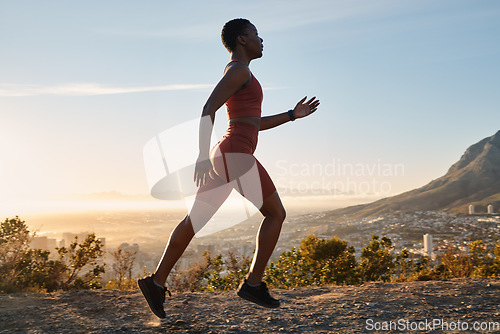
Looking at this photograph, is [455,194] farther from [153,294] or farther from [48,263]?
[153,294]

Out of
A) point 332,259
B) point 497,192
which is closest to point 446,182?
point 497,192

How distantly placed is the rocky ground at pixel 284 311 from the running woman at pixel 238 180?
0.59 m

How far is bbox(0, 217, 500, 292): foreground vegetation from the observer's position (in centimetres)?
565

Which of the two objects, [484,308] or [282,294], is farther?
[282,294]

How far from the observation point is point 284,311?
12.5ft

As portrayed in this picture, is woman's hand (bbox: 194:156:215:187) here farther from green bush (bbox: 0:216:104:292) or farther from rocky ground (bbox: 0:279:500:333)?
green bush (bbox: 0:216:104:292)

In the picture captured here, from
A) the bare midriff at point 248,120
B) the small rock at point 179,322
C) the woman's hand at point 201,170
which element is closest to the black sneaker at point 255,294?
the small rock at point 179,322

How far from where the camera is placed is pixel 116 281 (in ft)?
→ 19.3

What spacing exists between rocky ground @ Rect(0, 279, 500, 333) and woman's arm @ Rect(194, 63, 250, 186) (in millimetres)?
1498

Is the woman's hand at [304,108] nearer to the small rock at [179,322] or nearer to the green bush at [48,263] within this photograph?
the small rock at [179,322]

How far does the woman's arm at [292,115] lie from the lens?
3.49 m

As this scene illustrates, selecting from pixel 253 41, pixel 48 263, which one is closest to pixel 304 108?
pixel 253 41

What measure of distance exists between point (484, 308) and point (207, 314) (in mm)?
2710

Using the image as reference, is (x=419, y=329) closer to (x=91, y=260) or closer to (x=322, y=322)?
(x=322, y=322)
